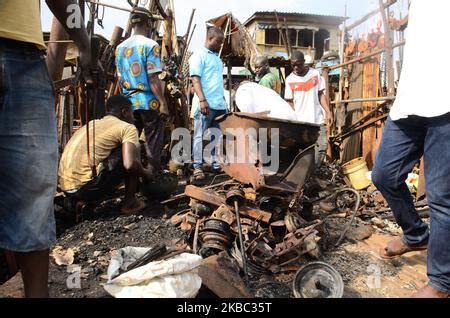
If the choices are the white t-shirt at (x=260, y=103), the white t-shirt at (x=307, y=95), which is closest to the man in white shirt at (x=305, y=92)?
the white t-shirt at (x=307, y=95)

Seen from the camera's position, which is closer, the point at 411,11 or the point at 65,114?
the point at 411,11

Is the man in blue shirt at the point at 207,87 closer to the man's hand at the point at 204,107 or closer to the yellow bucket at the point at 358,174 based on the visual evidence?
the man's hand at the point at 204,107

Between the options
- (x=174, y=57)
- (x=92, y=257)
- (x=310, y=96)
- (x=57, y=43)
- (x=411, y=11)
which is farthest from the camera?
(x=174, y=57)

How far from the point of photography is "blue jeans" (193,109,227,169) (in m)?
5.31

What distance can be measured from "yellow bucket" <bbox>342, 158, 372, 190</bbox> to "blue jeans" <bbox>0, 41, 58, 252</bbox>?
4.92 m

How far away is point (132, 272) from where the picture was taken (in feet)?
5.79

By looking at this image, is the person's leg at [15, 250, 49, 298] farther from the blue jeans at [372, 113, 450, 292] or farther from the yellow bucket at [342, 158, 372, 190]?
the yellow bucket at [342, 158, 372, 190]

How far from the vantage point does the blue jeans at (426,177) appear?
1889 millimetres

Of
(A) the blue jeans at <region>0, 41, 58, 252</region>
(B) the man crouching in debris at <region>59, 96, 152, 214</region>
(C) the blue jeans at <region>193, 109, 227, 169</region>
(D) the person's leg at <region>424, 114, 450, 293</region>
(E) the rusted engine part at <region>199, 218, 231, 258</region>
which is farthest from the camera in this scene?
(C) the blue jeans at <region>193, 109, 227, 169</region>

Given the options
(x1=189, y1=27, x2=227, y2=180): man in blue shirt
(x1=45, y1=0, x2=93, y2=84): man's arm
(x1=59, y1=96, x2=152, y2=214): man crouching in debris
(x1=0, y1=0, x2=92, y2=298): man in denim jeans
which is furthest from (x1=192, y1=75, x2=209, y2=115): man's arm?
(x1=0, y1=0, x2=92, y2=298): man in denim jeans

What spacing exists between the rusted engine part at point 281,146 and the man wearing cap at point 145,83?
1.44m
